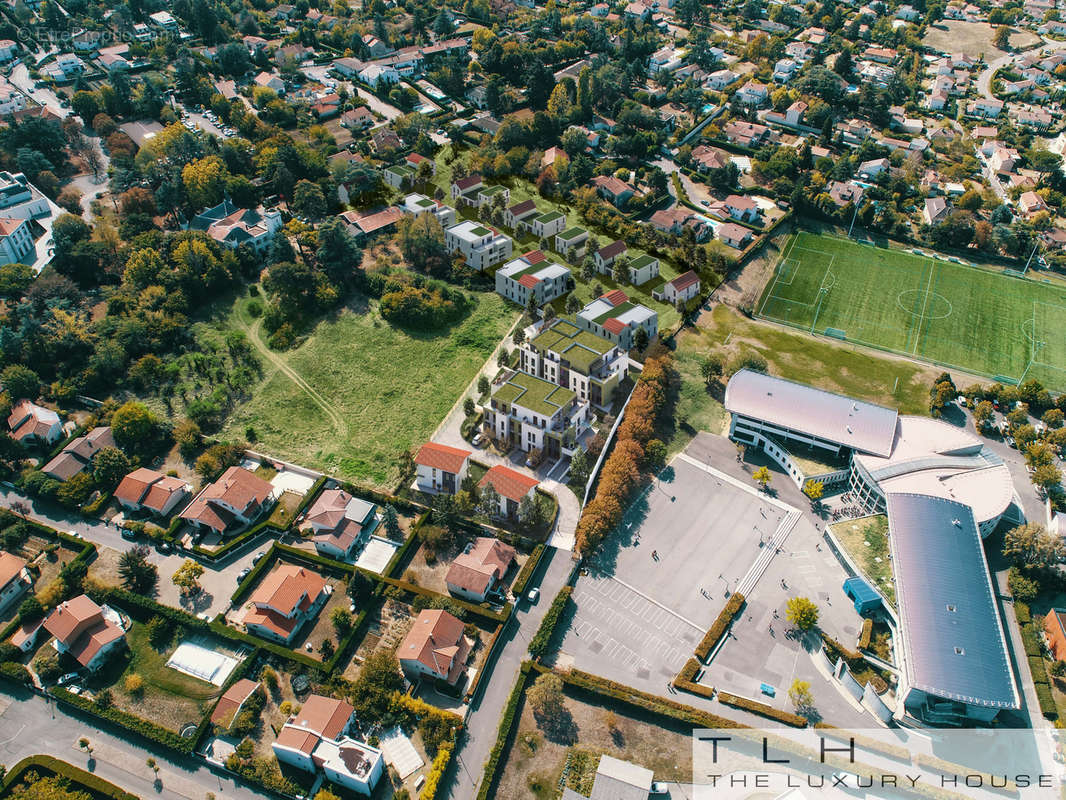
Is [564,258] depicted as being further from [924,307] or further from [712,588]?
[712,588]

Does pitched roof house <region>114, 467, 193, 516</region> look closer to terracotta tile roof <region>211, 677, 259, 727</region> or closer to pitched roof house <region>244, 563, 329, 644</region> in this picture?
pitched roof house <region>244, 563, 329, 644</region>

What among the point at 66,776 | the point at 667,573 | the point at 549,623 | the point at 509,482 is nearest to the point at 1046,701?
the point at 667,573

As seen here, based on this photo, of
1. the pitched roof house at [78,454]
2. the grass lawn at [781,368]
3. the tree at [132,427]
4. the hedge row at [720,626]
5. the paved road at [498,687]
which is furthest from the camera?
the grass lawn at [781,368]

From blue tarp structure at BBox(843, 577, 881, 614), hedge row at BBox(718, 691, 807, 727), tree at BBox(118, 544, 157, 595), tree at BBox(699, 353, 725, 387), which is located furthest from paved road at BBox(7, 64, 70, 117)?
blue tarp structure at BBox(843, 577, 881, 614)

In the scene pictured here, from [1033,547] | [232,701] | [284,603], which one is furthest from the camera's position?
[1033,547]

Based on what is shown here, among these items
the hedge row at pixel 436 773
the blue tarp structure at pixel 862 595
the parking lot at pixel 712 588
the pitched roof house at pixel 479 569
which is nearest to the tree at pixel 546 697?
the parking lot at pixel 712 588

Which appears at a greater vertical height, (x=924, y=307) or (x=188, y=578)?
(x=188, y=578)

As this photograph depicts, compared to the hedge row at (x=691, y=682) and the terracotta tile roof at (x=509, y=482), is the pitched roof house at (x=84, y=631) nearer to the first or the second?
the terracotta tile roof at (x=509, y=482)
